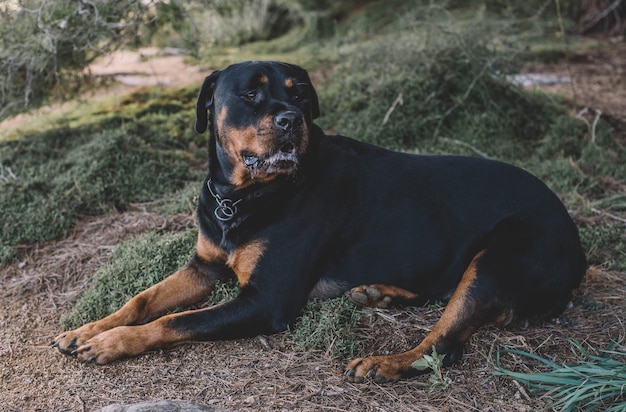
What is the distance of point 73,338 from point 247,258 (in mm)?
1078

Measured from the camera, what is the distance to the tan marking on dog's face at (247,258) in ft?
11.8

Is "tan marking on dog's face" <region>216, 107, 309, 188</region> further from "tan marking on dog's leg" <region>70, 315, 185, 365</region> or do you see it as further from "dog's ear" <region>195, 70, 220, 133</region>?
"tan marking on dog's leg" <region>70, 315, 185, 365</region>

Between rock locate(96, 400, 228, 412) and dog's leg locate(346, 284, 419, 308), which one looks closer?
rock locate(96, 400, 228, 412)

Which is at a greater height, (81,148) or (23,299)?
(81,148)

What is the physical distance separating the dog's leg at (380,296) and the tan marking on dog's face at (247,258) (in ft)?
1.97

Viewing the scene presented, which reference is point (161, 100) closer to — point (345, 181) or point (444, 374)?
point (345, 181)

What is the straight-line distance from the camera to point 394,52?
716 cm

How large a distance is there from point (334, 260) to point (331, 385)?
82cm

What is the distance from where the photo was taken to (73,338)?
3.57 meters

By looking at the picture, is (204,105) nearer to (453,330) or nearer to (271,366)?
(271,366)

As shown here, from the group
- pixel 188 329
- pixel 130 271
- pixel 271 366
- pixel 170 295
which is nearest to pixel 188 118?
pixel 130 271

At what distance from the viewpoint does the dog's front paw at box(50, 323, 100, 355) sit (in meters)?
3.54

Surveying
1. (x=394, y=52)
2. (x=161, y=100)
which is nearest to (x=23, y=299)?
(x=161, y=100)

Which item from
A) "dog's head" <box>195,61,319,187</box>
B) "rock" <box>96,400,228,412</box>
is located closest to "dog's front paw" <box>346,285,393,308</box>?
"dog's head" <box>195,61,319,187</box>
